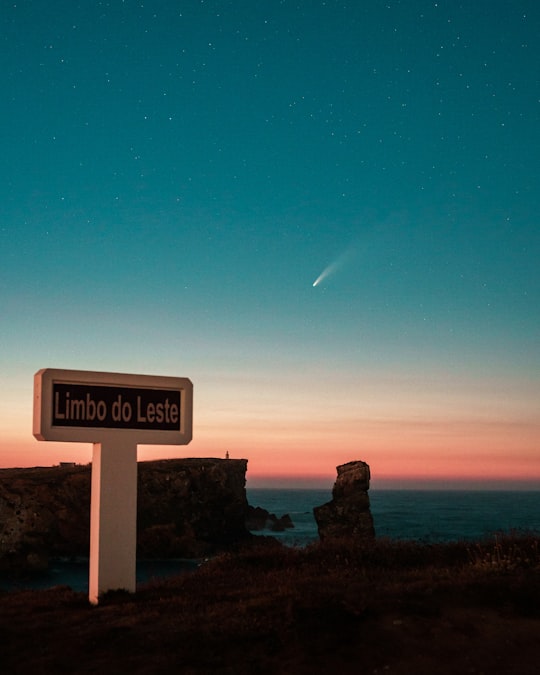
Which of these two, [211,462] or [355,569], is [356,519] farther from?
[355,569]

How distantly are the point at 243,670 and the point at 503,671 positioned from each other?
3.10 meters

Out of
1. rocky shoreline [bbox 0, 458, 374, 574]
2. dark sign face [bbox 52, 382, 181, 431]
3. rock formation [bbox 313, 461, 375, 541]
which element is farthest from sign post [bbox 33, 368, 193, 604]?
rocky shoreline [bbox 0, 458, 374, 574]

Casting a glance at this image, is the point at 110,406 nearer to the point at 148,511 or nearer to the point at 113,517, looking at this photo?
the point at 113,517

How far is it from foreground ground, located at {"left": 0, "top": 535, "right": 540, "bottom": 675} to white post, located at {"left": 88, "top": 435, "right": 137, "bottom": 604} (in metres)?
0.39

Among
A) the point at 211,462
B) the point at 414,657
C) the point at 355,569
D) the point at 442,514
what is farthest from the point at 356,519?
the point at 442,514

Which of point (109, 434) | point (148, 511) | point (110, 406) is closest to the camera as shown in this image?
point (109, 434)

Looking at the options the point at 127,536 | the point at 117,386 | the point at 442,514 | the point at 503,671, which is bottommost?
the point at 442,514

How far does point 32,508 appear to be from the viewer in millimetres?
74312

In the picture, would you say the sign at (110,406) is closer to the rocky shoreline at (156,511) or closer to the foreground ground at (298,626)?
the foreground ground at (298,626)

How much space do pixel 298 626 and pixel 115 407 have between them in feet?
18.5

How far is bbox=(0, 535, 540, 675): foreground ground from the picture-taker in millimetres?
8453

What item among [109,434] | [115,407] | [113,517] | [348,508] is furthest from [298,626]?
[348,508]

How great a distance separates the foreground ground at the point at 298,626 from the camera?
8.45 m

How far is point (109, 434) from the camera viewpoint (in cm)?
1293
